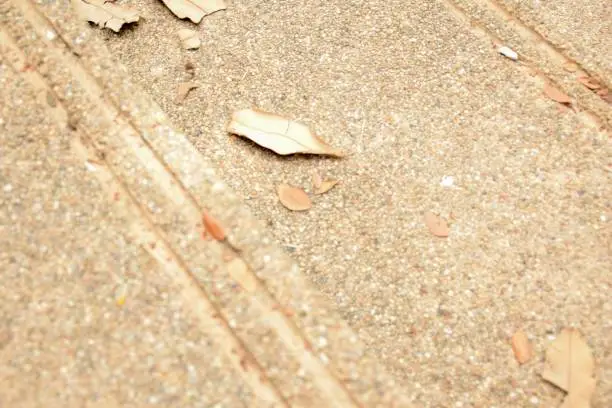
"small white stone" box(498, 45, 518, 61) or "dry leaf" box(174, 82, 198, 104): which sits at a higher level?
"small white stone" box(498, 45, 518, 61)

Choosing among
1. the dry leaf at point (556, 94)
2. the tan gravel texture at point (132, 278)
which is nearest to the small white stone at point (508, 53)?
the dry leaf at point (556, 94)

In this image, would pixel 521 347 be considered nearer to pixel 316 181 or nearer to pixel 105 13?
pixel 316 181

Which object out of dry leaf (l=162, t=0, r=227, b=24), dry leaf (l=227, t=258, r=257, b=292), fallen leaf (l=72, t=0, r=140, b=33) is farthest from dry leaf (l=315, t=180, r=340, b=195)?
fallen leaf (l=72, t=0, r=140, b=33)

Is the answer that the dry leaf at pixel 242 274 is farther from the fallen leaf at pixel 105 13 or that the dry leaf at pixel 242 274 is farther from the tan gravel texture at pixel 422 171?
the fallen leaf at pixel 105 13

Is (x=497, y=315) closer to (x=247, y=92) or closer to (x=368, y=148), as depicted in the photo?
(x=368, y=148)

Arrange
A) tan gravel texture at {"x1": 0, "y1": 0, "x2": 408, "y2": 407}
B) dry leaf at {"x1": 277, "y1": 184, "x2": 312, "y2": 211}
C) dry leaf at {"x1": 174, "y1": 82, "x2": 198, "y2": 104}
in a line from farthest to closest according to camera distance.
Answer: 1. dry leaf at {"x1": 174, "y1": 82, "x2": 198, "y2": 104}
2. dry leaf at {"x1": 277, "y1": 184, "x2": 312, "y2": 211}
3. tan gravel texture at {"x1": 0, "y1": 0, "x2": 408, "y2": 407}

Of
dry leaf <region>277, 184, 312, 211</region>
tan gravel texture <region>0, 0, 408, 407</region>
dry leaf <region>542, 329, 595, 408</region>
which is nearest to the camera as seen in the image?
tan gravel texture <region>0, 0, 408, 407</region>

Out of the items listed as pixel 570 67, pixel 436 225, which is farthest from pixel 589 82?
pixel 436 225

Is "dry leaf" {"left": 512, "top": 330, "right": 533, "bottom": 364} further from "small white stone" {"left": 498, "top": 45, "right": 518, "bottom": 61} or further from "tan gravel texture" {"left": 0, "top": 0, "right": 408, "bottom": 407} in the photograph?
"small white stone" {"left": 498, "top": 45, "right": 518, "bottom": 61}
